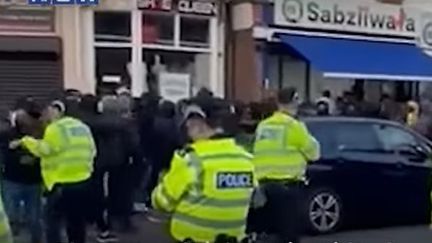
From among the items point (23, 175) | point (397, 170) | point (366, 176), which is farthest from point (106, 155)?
point (397, 170)

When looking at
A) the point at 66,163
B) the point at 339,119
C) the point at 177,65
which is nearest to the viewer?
the point at 66,163

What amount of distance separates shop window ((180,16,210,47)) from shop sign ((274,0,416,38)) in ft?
4.90

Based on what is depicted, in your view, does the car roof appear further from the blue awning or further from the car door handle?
the blue awning

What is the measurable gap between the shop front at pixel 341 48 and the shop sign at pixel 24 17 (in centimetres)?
420

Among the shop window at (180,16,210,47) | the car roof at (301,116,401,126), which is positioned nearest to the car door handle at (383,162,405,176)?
the car roof at (301,116,401,126)

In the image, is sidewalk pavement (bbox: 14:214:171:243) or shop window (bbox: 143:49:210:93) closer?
sidewalk pavement (bbox: 14:214:171:243)

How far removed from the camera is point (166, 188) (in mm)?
5969

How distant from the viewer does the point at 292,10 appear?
22.7 metres

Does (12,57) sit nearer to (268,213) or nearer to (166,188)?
(268,213)

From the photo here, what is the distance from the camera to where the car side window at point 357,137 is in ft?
43.0

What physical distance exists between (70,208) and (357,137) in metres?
4.84

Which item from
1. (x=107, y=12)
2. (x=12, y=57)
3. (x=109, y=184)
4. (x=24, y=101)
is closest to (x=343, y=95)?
(x=107, y=12)

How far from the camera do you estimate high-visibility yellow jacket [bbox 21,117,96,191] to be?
368 inches

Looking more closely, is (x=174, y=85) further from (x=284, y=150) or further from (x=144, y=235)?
(x=284, y=150)
